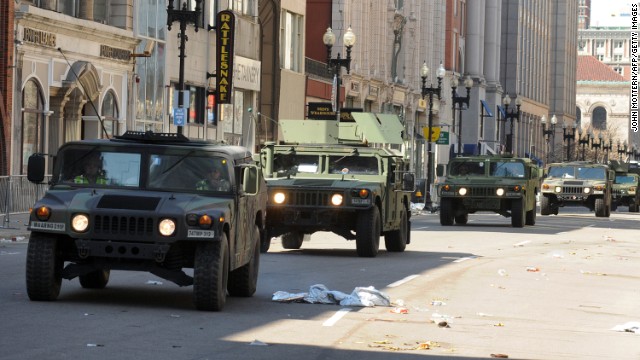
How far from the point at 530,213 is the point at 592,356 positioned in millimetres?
33561

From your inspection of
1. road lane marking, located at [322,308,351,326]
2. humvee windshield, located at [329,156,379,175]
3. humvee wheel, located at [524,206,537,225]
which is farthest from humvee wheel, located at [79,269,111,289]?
humvee wheel, located at [524,206,537,225]

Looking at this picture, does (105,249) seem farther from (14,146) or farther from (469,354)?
(14,146)

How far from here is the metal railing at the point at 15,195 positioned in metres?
33.1

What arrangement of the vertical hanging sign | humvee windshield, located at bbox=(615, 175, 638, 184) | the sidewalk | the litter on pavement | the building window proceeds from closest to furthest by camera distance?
the litter on pavement → the sidewalk → the vertical hanging sign → the building window → humvee windshield, located at bbox=(615, 175, 638, 184)

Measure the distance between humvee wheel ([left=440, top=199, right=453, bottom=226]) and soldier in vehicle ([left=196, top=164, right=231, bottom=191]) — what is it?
2812 cm

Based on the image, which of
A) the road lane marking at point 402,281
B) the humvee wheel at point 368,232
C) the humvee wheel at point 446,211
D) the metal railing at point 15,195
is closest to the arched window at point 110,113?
the humvee wheel at point 446,211

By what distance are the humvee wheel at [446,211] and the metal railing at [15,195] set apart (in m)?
13.4

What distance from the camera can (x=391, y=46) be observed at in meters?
84.2

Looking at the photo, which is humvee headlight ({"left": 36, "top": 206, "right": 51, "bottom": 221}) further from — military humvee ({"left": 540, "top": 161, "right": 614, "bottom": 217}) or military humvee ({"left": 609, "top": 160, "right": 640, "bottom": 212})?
military humvee ({"left": 609, "top": 160, "right": 640, "bottom": 212})

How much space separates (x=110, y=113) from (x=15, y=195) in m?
13.6

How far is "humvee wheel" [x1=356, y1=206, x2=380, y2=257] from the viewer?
26.4 m

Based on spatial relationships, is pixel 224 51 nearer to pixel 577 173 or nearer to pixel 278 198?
pixel 577 173

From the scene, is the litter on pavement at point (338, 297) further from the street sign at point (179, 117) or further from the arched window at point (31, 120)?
the arched window at point (31, 120)

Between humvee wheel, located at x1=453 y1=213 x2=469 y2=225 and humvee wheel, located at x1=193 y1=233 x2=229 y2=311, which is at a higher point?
humvee wheel, located at x1=193 y1=233 x2=229 y2=311
